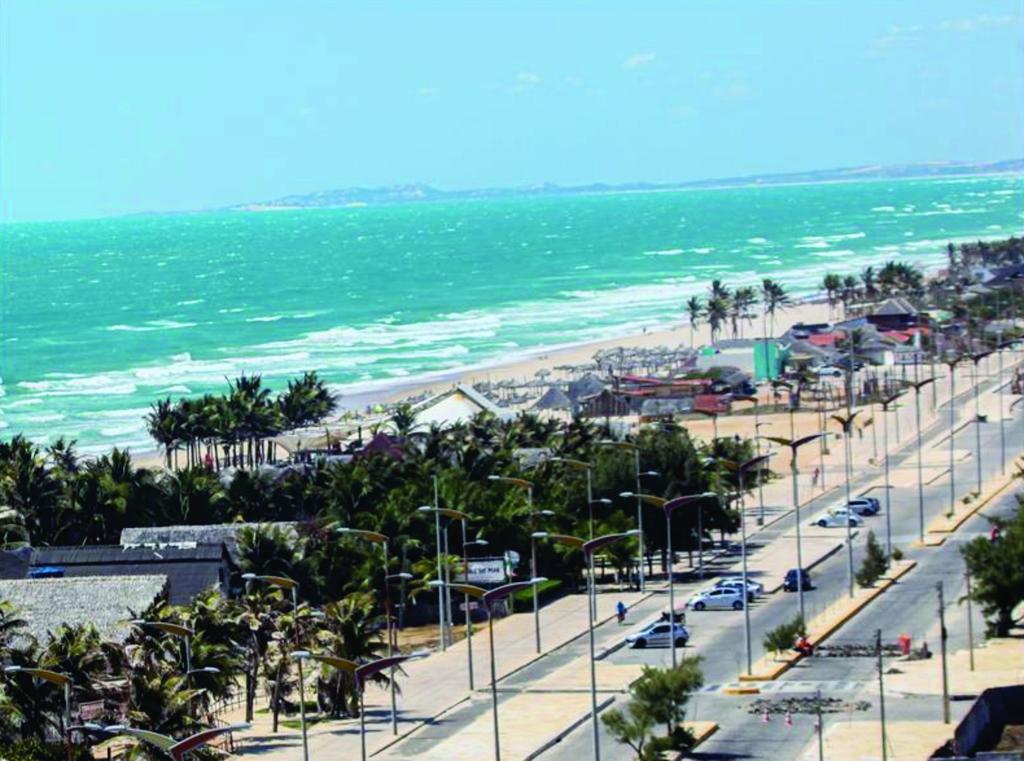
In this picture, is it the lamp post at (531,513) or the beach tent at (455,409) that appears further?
A: the beach tent at (455,409)

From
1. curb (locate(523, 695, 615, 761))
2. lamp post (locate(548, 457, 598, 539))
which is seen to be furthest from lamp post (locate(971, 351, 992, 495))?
curb (locate(523, 695, 615, 761))

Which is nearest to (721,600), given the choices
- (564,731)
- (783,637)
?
(783,637)

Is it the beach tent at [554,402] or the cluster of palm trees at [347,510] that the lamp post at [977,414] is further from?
the beach tent at [554,402]

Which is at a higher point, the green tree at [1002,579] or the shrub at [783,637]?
the green tree at [1002,579]

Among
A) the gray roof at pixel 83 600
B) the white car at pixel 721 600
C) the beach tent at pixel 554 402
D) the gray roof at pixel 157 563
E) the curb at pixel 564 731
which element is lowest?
the white car at pixel 721 600

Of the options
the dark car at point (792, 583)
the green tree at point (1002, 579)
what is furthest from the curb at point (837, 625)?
the green tree at point (1002, 579)

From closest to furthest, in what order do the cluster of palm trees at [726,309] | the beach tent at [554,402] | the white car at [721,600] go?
the white car at [721,600] < the beach tent at [554,402] < the cluster of palm trees at [726,309]

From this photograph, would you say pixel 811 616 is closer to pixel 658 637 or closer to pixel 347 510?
pixel 658 637

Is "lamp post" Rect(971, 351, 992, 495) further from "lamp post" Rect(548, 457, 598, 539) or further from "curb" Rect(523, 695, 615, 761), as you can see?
"curb" Rect(523, 695, 615, 761)
